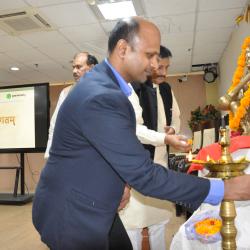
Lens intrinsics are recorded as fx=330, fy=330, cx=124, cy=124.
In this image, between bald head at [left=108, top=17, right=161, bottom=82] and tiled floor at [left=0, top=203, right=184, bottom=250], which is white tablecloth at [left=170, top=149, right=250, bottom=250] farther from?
tiled floor at [left=0, top=203, right=184, bottom=250]

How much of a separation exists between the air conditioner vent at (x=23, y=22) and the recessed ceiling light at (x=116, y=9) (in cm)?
74

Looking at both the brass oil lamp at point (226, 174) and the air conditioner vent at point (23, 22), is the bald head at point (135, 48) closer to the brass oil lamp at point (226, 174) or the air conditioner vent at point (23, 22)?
the brass oil lamp at point (226, 174)

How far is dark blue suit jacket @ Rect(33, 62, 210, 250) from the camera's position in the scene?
0.84 meters

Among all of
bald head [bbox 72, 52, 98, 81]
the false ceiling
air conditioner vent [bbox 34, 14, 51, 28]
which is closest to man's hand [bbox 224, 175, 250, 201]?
bald head [bbox 72, 52, 98, 81]

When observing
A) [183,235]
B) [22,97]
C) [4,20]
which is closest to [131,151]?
[183,235]

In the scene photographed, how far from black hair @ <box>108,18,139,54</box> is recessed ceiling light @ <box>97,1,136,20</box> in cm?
261

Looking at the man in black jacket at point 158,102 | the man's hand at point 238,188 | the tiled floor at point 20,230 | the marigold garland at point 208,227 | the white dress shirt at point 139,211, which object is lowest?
the tiled floor at point 20,230

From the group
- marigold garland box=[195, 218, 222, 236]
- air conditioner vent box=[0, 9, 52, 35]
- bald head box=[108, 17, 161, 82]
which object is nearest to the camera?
bald head box=[108, 17, 161, 82]

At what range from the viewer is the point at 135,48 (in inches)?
39.3

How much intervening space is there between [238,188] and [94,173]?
0.38 m

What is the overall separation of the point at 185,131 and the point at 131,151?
20.5 feet

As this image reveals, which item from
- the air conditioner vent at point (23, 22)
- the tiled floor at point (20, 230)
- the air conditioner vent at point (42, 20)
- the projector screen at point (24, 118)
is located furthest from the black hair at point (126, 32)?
the projector screen at point (24, 118)

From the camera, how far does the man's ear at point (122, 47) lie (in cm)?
101

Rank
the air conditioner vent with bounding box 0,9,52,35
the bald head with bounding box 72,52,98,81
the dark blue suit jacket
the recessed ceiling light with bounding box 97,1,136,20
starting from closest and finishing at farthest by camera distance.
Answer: the dark blue suit jacket → the bald head with bounding box 72,52,98,81 → the recessed ceiling light with bounding box 97,1,136,20 → the air conditioner vent with bounding box 0,9,52,35
